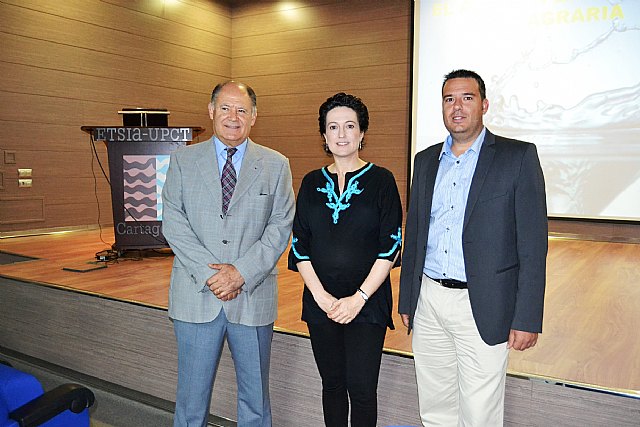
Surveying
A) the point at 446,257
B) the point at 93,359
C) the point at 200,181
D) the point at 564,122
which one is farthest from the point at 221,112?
the point at 564,122

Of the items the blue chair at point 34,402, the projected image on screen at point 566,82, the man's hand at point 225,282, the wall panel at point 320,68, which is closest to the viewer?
the blue chair at point 34,402

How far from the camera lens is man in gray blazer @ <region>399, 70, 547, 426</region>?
5.32 ft

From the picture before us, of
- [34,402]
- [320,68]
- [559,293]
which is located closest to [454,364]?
[34,402]

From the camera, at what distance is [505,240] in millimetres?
1644

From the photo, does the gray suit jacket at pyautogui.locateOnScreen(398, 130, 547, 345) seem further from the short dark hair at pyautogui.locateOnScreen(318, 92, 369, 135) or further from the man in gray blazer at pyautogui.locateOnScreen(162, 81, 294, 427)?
the man in gray blazer at pyautogui.locateOnScreen(162, 81, 294, 427)

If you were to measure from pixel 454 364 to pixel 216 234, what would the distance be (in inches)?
37.9

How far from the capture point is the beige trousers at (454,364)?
1.68 metres

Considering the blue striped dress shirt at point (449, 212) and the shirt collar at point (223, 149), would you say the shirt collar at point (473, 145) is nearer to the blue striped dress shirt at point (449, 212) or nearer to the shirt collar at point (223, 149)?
the blue striped dress shirt at point (449, 212)

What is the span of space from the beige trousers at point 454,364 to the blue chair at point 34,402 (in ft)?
3.49

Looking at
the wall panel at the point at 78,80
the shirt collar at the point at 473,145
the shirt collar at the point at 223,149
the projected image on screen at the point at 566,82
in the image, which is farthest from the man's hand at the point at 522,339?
the wall panel at the point at 78,80

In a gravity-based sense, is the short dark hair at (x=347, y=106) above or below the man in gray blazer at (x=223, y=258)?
above

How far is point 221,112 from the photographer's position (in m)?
2.02

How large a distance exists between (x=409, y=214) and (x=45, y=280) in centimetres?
272

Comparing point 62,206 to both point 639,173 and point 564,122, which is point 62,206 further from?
point 639,173
